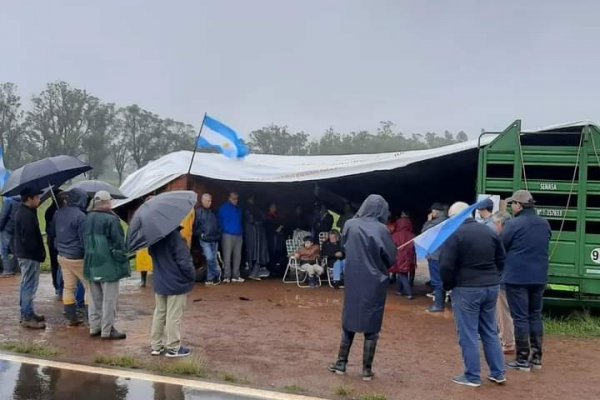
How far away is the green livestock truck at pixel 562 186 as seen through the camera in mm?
8508

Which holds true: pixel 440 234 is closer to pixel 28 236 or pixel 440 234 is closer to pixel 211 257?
pixel 28 236

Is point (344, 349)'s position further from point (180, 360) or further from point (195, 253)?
point (195, 253)

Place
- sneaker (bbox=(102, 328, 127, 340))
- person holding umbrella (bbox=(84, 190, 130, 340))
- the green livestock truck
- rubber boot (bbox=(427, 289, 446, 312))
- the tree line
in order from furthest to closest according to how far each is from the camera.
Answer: the tree line, rubber boot (bbox=(427, 289, 446, 312)), the green livestock truck, sneaker (bbox=(102, 328, 127, 340)), person holding umbrella (bbox=(84, 190, 130, 340))

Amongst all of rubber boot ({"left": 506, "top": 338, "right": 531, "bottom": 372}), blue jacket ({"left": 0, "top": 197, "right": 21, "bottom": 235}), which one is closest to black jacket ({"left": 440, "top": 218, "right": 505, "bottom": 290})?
rubber boot ({"left": 506, "top": 338, "right": 531, "bottom": 372})

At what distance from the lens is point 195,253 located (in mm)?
11914

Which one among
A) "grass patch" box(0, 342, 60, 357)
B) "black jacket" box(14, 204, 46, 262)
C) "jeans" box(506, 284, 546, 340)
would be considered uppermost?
"black jacket" box(14, 204, 46, 262)

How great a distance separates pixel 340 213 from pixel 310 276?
1897mm

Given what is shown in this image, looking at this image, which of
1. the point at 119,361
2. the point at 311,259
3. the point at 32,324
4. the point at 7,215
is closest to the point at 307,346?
the point at 119,361

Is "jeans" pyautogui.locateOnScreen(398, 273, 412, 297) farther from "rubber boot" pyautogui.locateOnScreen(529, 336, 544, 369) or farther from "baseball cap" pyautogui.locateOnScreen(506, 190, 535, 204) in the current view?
"baseball cap" pyautogui.locateOnScreen(506, 190, 535, 204)

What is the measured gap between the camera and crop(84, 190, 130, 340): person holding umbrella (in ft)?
23.0

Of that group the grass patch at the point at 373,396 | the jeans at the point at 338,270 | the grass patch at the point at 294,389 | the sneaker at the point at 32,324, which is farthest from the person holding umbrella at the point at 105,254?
the jeans at the point at 338,270

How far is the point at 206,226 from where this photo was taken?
11.4m

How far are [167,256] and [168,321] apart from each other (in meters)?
0.70

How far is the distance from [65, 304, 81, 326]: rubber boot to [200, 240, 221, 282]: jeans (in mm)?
3845
